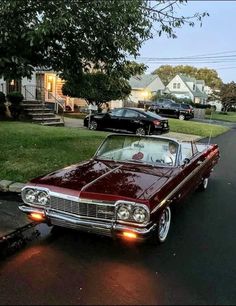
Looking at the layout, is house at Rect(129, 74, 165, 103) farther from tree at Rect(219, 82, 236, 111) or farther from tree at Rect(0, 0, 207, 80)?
tree at Rect(0, 0, 207, 80)

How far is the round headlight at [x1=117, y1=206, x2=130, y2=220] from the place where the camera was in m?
4.59

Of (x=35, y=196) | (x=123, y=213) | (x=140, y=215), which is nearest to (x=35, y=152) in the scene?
(x=35, y=196)

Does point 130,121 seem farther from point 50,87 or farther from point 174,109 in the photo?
point 174,109

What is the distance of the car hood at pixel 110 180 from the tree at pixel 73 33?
215cm

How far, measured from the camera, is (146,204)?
454 cm

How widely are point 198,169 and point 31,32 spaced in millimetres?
3652

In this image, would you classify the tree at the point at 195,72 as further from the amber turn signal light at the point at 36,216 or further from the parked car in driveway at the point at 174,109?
the amber turn signal light at the point at 36,216

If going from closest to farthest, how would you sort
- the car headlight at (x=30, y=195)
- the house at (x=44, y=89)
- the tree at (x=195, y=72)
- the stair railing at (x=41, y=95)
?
the car headlight at (x=30, y=195)
the house at (x=44, y=89)
the stair railing at (x=41, y=95)
the tree at (x=195, y=72)

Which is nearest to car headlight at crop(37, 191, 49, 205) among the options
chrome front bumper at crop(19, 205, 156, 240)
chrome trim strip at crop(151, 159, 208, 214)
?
chrome front bumper at crop(19, 205, 156, 240)

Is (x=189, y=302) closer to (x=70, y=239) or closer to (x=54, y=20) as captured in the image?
(x=70, y=239)

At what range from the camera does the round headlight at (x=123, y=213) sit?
459 cm

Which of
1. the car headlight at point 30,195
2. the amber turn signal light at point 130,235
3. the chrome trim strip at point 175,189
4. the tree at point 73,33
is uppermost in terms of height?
the tree at point 73,33

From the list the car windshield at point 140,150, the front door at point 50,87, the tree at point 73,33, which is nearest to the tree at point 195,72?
the front door at point 50,87

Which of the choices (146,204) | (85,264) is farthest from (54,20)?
(85,264)
